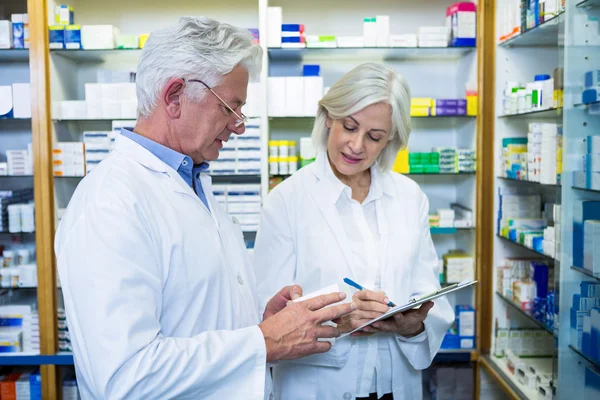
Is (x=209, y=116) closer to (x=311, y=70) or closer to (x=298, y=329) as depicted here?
(x=298, y=329)

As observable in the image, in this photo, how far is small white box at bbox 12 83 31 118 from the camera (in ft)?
12.4

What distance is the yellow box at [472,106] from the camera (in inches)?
148

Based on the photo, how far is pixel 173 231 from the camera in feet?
4.57

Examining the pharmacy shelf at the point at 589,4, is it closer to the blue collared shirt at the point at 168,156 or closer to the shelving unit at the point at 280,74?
the shelving unit at the point at 280,74

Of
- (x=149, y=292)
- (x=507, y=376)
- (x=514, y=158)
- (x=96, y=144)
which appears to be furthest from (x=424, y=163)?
(x=149, y=292)

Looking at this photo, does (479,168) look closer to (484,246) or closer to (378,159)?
(484,246)


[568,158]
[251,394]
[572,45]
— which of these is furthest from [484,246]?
[251,394]

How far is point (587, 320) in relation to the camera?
2.24m

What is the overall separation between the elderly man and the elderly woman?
520 mm

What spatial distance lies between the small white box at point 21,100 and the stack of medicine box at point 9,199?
1.70 feet

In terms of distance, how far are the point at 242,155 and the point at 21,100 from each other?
5.06 feet

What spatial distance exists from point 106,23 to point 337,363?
327cm

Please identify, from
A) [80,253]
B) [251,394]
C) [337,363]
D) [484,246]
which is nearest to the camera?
[80,253]

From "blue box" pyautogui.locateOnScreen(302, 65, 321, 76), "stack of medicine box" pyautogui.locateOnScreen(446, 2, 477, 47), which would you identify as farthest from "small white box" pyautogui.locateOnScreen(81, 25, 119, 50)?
"stack of medicine box" pyautogui.locateOnScreen(446, 2, 477, 47)
